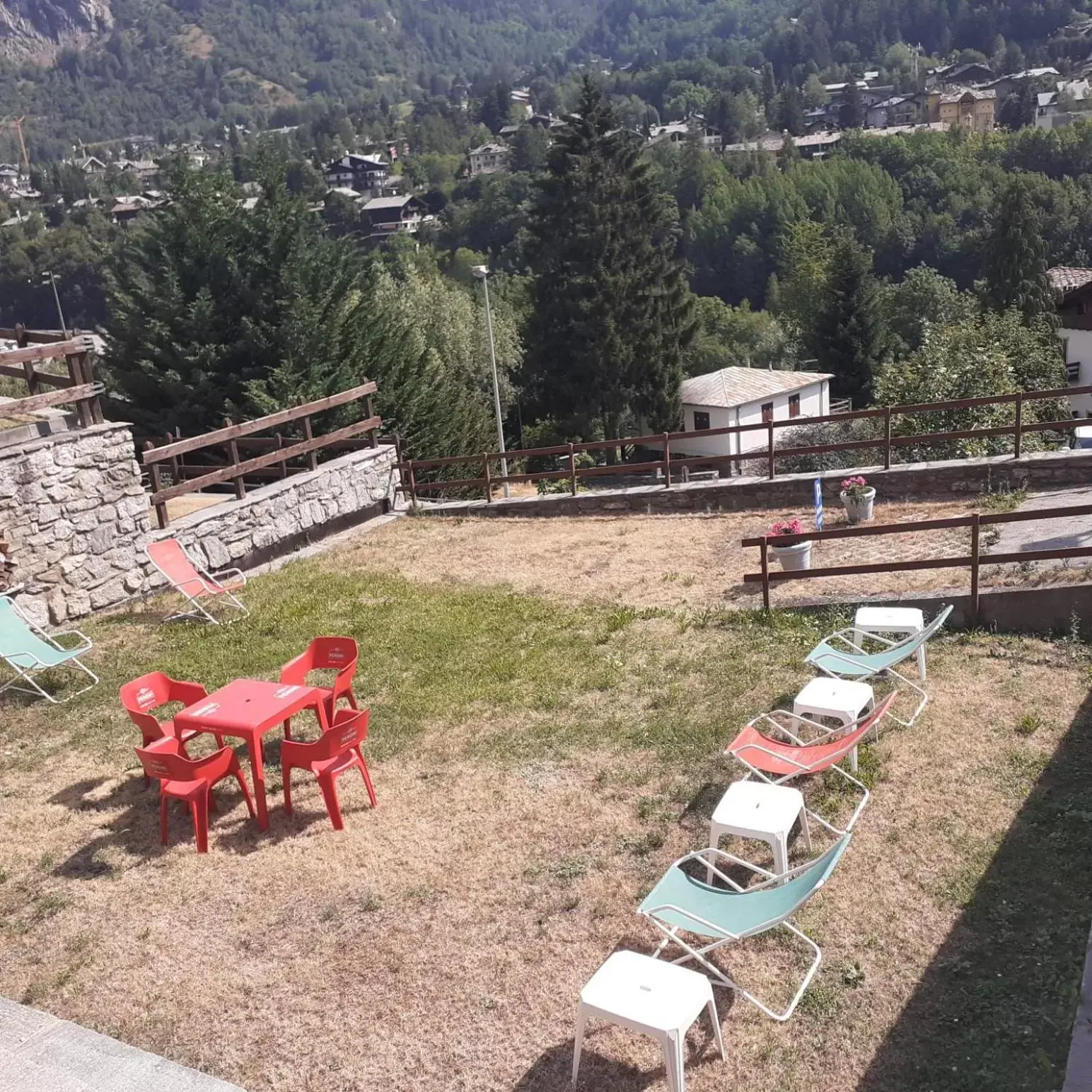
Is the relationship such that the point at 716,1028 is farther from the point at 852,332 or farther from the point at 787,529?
the point at 852,332

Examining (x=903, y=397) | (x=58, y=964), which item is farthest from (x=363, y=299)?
(x=58, y=964)

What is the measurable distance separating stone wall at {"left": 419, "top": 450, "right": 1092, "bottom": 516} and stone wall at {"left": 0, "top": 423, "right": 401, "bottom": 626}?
2.75 metres

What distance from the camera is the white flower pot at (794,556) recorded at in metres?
9.67

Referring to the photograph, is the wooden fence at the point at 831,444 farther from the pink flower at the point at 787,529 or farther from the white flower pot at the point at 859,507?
the pink flower at the point at 787,529

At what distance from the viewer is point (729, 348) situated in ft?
245

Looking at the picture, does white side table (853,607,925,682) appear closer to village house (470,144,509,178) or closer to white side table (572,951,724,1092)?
white side table (572,951,724,1092)

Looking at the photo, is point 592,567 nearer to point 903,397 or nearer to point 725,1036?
point 725,1036

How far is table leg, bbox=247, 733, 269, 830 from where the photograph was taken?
572cm

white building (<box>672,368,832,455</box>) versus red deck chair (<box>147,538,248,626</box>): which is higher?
red deck chair (<box>147,538,248,626</box>)

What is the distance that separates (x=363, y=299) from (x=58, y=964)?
58.7 feet

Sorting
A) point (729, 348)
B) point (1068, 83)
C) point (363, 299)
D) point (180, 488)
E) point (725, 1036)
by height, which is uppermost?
point (1068, 83)

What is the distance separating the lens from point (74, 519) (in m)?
9.43

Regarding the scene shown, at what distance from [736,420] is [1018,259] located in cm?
1624

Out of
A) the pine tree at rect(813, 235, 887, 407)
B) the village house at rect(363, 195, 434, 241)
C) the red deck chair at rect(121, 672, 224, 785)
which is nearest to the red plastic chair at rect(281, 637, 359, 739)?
the red deck chair at rect(121, 672, 224, 785)
